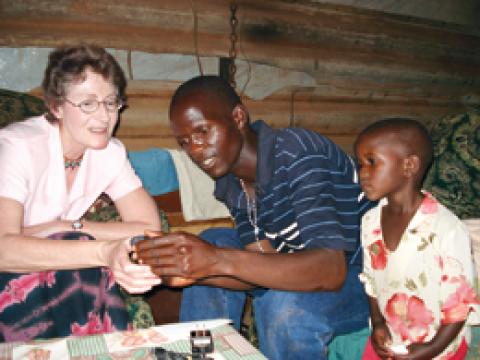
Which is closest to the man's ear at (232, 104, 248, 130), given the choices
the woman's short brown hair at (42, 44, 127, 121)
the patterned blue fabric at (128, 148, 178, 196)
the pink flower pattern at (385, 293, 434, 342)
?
the woman's short brown hair at (42, 44, 127, 121)

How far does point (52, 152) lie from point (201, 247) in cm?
97

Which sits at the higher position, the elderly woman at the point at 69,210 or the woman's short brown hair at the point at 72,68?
the woman's short brown hair at the point at 72,68

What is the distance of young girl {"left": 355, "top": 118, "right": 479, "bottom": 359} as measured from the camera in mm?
1557

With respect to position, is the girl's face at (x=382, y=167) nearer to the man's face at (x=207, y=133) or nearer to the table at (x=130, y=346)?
the man's face at (x=207, y=133)

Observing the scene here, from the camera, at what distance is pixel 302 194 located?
5.26 ft

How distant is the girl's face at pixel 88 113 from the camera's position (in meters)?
1.87

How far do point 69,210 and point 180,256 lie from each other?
3.16 ft

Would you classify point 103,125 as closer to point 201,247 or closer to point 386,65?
point 201,247

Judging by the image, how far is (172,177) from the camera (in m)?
3.12

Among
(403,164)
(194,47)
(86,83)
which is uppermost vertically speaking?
(194,47)

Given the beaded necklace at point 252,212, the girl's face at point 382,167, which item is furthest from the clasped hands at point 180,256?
the girl's face at point 382,167

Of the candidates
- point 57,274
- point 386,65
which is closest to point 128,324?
point 57,274

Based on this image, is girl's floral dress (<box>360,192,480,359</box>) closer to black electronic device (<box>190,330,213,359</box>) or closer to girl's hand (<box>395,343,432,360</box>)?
girl's hand (<box>395,343,432,360</box>)

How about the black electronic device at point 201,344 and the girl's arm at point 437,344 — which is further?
the girl's arm at point 437,344
